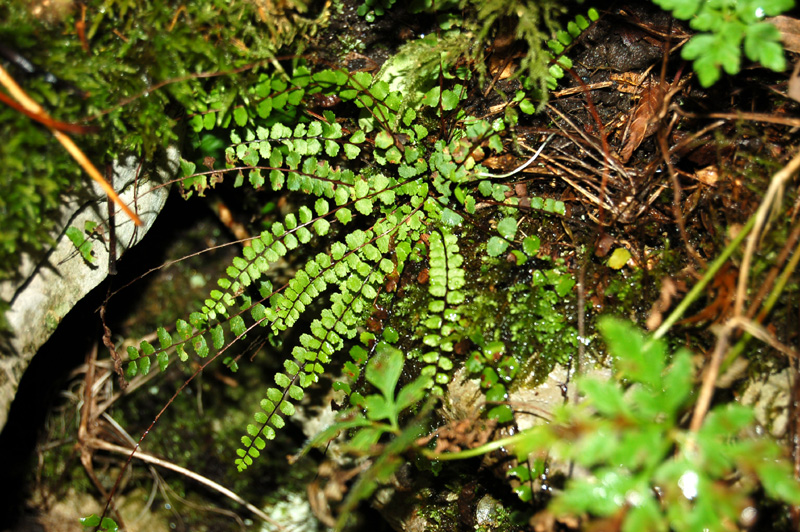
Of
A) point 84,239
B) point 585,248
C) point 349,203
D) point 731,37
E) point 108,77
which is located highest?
point 108,77

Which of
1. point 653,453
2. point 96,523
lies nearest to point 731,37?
point 653,453

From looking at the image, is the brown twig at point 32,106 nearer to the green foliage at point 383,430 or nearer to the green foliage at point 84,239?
the green foliage at point 84,239

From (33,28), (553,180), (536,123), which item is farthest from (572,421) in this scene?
(33,28)

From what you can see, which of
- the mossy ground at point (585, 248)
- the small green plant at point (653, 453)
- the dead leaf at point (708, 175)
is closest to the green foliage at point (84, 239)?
the mossy ground at point (585, 248)

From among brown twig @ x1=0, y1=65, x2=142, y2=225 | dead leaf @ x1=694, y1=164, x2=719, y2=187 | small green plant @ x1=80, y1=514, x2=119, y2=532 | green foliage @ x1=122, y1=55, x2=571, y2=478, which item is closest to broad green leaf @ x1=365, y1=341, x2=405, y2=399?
green foliage @ x1=122, y1=55, x2=571, y2=478

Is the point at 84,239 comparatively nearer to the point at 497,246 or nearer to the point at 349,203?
the point at 349,203

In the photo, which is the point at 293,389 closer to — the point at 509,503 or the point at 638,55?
the point at 509,503

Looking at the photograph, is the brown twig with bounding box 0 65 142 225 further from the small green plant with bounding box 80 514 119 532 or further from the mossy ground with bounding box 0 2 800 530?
the small green plant with bounding box 80 514 119 532

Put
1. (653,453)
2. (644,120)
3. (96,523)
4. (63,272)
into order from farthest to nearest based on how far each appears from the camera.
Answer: (96,523) → (644,120) → (63,272) → (653,453)
